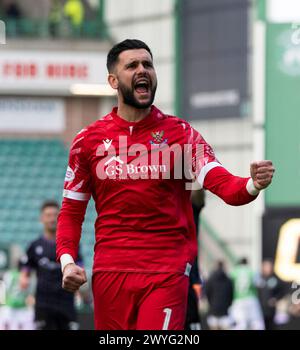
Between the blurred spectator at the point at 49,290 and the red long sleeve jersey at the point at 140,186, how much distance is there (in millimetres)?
5318

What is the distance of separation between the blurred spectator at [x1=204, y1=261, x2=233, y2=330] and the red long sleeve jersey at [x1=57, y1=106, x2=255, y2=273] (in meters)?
14.8

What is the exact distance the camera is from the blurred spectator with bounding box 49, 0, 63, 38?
29016 millimetres

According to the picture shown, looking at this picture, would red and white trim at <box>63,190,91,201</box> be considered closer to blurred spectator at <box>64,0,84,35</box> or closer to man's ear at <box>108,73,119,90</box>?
man's ear at <box>108,73,119,90</box>

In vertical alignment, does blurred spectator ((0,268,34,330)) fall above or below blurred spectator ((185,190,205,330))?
below

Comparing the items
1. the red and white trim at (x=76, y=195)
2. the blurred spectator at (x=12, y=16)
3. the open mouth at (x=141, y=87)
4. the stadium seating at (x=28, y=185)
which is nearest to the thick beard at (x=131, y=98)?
the open mouth at (x=141, y=87)

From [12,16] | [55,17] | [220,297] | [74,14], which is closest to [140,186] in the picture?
[220,297]

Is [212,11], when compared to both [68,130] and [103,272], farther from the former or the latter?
[103,272]

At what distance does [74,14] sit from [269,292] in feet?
38.3

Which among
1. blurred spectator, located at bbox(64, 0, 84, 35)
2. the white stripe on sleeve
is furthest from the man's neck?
blurred spectator, located at bbox(64, 0, 84, 35)

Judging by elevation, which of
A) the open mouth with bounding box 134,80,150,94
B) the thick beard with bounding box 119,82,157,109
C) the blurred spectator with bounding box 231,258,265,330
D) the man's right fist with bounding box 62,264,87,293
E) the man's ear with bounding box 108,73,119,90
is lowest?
the blurred spectator with bounding box 231,258,265,330

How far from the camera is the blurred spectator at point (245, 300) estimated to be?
21703mm

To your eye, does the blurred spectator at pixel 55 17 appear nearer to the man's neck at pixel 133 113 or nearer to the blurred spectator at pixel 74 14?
the blurred spectator at pixel 74 14

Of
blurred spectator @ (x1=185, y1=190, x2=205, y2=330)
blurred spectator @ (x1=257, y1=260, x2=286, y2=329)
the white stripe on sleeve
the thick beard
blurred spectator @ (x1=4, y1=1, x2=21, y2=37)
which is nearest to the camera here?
the white stripe on sleeve

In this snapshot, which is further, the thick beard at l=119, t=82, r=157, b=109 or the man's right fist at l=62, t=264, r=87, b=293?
the thick beard at l=119, t=82, r=157, b=109
